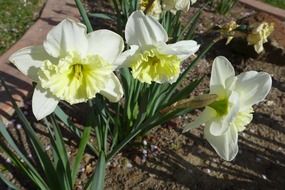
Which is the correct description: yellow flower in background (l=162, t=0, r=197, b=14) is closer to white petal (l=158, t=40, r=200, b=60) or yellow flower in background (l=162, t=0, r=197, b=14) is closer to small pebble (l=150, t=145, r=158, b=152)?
white petal (l=158, t=40, r=200, b=60)

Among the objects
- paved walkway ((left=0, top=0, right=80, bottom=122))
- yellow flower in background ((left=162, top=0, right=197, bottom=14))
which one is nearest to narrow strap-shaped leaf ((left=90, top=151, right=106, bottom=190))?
yellow flower in background ((left=162, top=0, right=197, bottom=14))

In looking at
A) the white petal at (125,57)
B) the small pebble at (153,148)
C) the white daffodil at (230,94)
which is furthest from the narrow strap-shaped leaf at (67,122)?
the white daffodil at (230,94)

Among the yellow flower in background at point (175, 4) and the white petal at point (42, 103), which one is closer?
the white petal at point (42, 103)

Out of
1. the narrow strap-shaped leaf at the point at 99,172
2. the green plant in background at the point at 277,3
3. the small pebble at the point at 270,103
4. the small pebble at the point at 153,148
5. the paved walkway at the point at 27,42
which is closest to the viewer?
the narrow strap-shaped leaf at the point at 99,172

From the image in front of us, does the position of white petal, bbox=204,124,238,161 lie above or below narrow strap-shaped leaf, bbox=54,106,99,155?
above

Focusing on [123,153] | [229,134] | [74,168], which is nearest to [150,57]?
[229,134]

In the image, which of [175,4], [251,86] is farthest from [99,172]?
[175,4]

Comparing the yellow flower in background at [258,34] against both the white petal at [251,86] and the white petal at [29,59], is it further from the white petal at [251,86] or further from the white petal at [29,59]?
the white petal at [29,59]

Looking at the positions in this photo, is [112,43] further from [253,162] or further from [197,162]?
[253,162]
